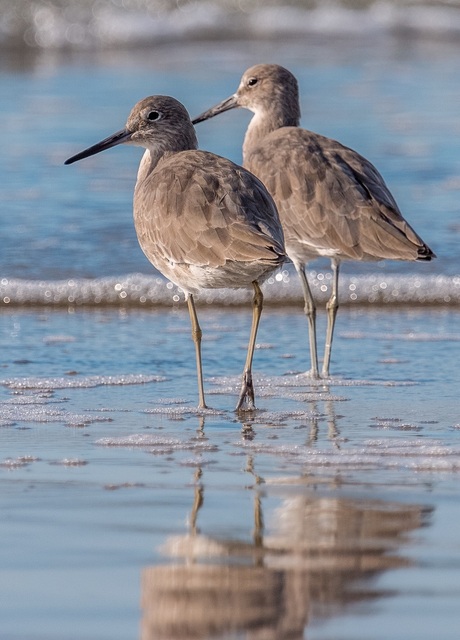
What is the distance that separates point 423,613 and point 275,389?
2.88m

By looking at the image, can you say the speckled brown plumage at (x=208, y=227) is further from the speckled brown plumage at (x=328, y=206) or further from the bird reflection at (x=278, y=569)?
the bird reflection at (x=278, y=569)

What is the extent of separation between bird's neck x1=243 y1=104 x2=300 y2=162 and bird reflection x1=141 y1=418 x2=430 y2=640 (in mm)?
4008

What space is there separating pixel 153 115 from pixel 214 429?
1895mm

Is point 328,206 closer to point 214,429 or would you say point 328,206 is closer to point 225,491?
point 214,429

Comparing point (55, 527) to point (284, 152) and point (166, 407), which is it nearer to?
point (166, 407)

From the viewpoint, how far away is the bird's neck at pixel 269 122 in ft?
26.5

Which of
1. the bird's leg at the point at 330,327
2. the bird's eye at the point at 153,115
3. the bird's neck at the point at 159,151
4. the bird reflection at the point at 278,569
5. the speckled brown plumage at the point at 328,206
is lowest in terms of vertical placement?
the bird's leg at the point at 330,327

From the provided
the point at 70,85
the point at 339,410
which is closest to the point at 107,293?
the point at 339,410

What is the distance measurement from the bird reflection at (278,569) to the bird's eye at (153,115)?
2735 millimetres

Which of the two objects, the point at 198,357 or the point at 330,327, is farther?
the point at 330,327

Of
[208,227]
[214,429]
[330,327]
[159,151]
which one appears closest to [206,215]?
[208,227]

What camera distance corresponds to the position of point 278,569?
3705 mm

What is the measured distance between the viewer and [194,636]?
130 inches

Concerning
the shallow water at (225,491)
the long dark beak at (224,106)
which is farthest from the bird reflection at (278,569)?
the long dark beak at (224,106)
